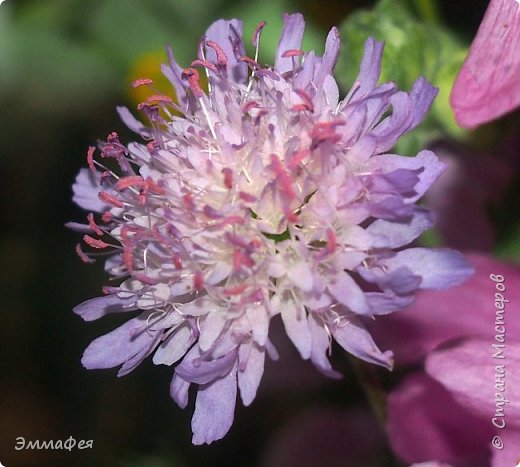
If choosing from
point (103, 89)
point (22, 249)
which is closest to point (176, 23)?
point (103, 89)

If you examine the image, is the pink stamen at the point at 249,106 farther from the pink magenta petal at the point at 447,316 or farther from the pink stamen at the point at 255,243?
the pink magenta petal at the point at 447,316

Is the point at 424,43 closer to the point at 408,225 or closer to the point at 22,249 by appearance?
the point at 408,225

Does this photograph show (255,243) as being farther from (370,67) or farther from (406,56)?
(406,56)

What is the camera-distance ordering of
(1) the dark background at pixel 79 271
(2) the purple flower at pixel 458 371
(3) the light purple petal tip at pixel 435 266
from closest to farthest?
(3) the light purple petal tip at pixel 435 266, (2) the purple flower at pixel 458 371, (1) the dark background at pixel 79 271

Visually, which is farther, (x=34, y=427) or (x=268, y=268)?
(x=34, y=427)

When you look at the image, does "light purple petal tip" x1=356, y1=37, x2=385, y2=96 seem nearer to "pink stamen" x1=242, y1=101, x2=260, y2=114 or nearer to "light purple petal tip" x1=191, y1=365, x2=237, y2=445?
"pink stamen" x1=242, y1=101, x2=260, y2=114

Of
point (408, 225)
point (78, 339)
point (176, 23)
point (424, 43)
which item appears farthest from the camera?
point (176, 23)

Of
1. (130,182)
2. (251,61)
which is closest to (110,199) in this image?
(130,182)

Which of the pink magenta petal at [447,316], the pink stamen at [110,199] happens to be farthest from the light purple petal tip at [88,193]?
the pink magenta petal at [447,316]
